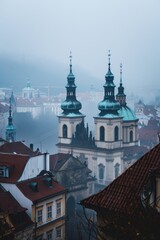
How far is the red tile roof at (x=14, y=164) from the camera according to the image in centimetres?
870

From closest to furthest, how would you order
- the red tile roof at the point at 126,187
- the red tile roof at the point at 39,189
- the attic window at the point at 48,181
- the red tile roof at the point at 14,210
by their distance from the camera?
the red tile roof at the point at 126,187 < the red tile roof at the point at 14,210 < the red tile roof at the point at 39,189 < the attic window at the point at 48,181

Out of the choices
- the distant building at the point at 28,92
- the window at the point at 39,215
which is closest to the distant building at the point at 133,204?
the window at the point at 39,215

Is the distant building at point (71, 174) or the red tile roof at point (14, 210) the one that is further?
the distant building at point (71, 174)

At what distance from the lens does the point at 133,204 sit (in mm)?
3395

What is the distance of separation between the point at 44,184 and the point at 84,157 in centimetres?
878

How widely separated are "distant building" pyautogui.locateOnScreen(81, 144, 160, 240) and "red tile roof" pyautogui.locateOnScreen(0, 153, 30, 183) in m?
4.76

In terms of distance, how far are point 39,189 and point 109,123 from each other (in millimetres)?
8842

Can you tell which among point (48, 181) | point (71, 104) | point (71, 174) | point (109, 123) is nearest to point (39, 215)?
point (48, 181)

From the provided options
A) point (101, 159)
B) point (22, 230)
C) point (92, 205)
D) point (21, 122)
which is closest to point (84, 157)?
point (101, 159)

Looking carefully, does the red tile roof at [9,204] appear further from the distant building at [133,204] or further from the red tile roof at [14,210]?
the distant building at [133,204]

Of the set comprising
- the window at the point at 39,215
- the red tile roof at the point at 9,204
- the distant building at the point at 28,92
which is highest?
the distant building at the point at 28,92

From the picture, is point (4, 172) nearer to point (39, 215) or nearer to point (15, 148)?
point (39, 215)

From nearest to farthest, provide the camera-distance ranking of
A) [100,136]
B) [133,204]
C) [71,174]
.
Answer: [133,204], [71,174], [100,136]

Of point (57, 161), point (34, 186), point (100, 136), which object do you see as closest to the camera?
point (34, 186)
